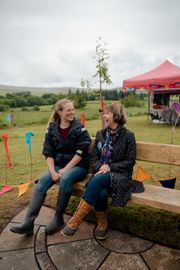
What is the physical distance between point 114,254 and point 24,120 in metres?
14.2

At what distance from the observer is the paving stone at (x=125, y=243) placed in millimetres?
2457

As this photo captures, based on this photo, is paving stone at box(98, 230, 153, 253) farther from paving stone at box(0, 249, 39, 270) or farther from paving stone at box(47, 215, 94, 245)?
paving stone at box(0, 249, 39, 270)

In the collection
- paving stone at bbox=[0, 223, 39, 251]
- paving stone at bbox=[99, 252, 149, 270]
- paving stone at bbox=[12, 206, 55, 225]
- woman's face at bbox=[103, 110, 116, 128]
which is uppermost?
woman's face at bbox=[103, 110, 116, 128]

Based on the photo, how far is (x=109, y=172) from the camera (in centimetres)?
261

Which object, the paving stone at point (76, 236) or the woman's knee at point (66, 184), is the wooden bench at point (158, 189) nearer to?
the woman's knee at point (66, 184)

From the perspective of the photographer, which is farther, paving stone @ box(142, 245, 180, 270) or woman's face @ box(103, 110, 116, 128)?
woman's face @ box(103, 110, 116, 128)

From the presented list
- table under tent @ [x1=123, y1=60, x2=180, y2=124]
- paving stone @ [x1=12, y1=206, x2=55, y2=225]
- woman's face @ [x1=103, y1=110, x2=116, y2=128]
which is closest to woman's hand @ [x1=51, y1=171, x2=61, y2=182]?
paving stone @ [x1=12, y1=206, x2=55, y2=225]

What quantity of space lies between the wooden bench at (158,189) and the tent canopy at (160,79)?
8.46 metres

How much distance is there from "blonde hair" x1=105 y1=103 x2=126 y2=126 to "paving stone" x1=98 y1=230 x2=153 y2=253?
46.8 inches

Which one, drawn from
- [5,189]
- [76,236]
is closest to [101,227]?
[76,236]

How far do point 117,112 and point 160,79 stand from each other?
8969mm

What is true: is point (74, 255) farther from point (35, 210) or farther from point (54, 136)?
point (54, 136)

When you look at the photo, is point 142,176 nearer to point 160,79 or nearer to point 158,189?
point 158,189

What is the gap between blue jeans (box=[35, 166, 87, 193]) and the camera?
268cm
